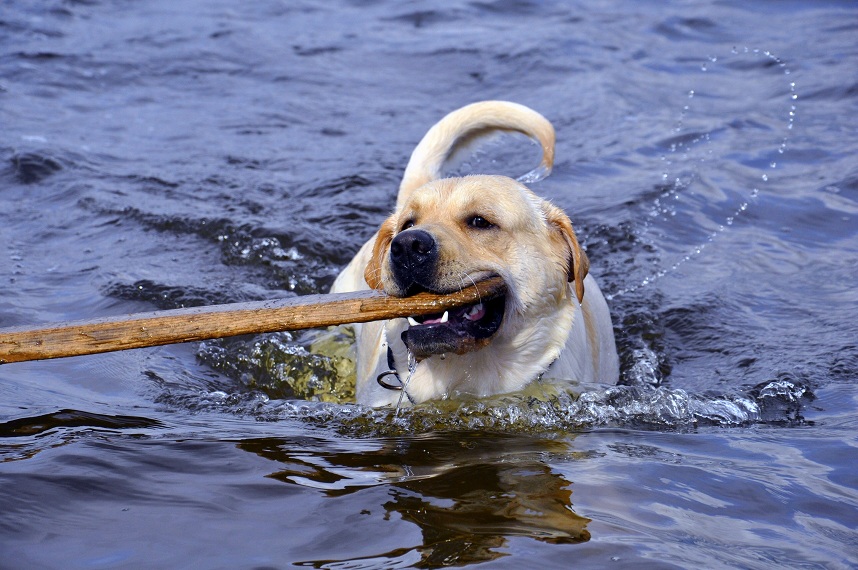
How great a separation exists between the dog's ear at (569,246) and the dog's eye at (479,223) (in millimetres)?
363

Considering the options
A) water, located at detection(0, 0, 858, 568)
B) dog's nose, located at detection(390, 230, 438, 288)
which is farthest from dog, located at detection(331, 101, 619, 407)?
water, located at detection(0, 0, 858, 568)

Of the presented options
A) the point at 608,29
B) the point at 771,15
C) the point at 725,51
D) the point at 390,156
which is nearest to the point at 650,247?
the point at 390,156

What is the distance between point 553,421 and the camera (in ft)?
14.3

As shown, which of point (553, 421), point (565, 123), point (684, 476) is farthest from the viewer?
point (565, 123)

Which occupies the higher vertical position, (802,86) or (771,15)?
(771,15)

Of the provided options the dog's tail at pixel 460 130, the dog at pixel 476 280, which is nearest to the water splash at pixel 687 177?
the dog's tail at pixel 460 130

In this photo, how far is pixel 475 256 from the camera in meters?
4.10

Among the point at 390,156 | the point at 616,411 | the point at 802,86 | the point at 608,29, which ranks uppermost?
the point at 608,29

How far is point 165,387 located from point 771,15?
458 inches

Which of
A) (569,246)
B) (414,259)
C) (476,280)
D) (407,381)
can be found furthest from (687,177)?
(414,259)

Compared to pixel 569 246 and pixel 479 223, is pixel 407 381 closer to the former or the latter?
pixel 479 223

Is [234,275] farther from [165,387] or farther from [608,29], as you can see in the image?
[608,29]

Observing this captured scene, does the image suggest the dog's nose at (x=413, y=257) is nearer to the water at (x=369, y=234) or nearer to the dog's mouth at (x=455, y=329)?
the dog's mouth at (x=455, y=329)

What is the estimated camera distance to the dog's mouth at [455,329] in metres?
4.01
